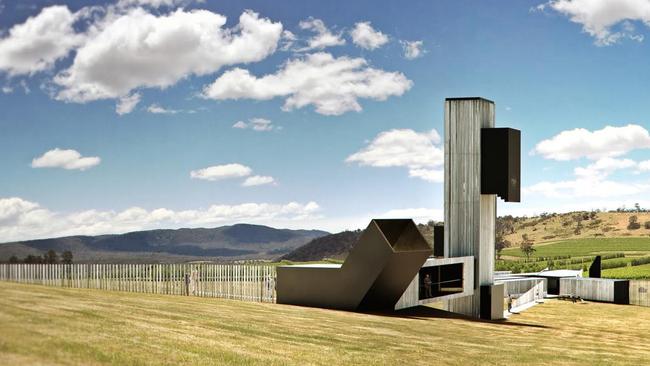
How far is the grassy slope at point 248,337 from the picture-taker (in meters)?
15.3

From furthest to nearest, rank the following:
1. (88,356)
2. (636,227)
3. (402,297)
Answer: (636,227), (402,297), (88,356)

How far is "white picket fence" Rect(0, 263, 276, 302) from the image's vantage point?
36.1 m

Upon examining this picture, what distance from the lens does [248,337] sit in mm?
19922

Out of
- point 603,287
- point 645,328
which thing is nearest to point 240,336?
point 645,328

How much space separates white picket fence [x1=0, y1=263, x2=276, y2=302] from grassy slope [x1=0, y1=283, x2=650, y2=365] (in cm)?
655

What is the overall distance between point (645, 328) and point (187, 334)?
3516 centimetres

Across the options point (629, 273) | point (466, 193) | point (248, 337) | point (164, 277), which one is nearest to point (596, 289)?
point (466, 193)

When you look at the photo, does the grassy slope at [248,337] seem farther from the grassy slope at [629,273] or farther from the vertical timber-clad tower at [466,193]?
the grassy slope at [629,273]

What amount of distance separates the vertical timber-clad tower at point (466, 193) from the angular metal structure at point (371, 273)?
11.5m

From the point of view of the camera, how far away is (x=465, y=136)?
140ft

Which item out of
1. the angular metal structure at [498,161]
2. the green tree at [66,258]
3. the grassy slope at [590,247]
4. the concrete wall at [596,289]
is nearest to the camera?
the angular metal structure at [498,161]

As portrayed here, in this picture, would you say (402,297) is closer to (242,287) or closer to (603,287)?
(242,287)

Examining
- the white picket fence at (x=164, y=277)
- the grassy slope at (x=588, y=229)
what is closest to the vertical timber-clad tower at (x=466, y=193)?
the white picket fence at (x=164, y=277)

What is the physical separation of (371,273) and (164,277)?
1491 centimetres
